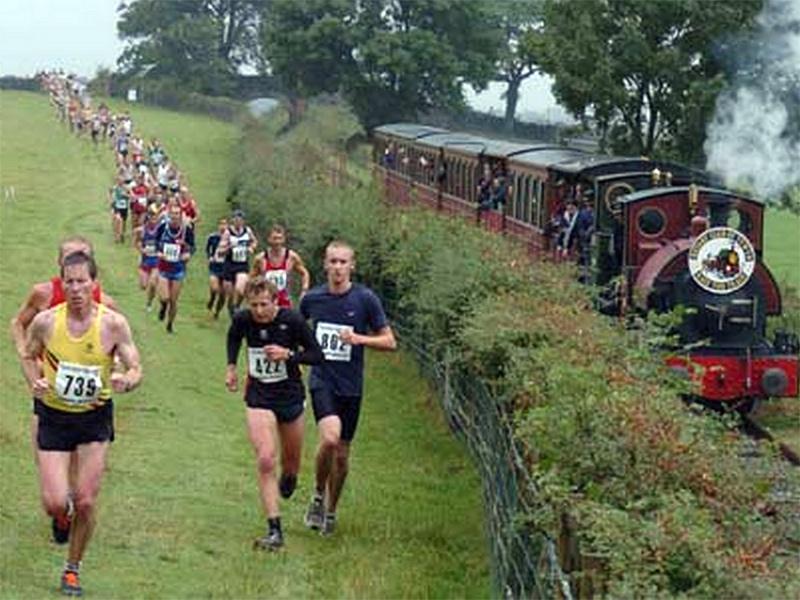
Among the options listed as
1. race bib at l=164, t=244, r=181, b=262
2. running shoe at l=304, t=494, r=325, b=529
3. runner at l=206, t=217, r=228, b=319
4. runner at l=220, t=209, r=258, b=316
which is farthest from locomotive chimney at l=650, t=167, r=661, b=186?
running shoe at l=304, t=494, r=325, b=529

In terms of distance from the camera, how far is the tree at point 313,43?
203 ft

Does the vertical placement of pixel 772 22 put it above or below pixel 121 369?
above

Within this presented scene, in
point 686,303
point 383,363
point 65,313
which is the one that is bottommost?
point 383,363

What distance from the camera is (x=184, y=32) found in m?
88.9

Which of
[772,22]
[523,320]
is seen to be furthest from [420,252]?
[772,22]

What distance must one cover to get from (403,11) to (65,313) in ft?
180

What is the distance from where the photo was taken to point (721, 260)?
1914 cm

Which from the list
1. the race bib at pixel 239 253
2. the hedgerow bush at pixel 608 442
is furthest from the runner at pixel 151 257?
the hedgerow bush at pixel 608 442

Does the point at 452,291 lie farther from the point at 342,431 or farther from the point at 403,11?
the point at 403,11

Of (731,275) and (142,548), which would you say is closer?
(142,548)

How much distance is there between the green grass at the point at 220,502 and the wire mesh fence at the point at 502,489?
0.33 metres

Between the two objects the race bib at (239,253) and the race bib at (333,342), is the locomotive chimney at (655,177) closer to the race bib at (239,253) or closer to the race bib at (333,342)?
the race bib at (239,253)

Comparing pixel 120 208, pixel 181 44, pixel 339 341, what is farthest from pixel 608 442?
pixel 181 44

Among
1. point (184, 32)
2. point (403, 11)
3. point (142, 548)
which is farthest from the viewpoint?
point (184, 32)
